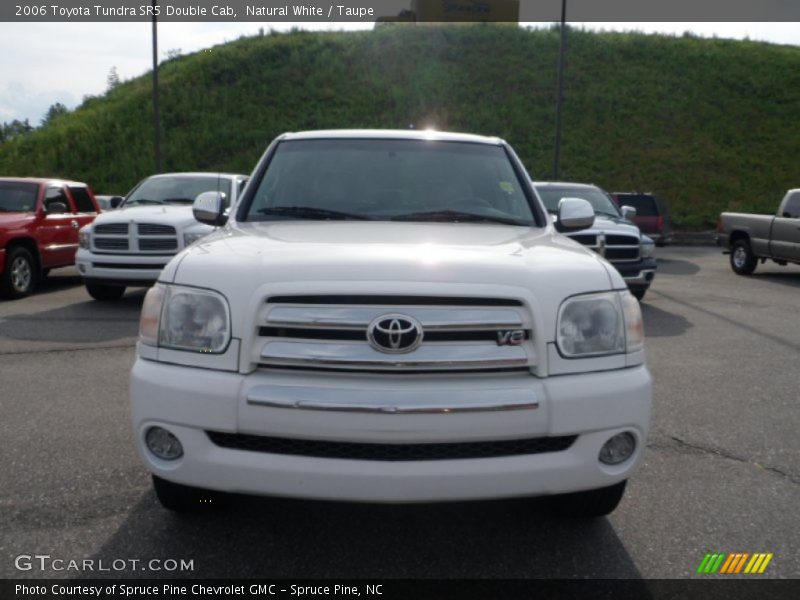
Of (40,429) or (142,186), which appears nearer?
(40,429)

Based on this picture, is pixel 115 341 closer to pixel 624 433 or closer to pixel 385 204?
pixel 385 204

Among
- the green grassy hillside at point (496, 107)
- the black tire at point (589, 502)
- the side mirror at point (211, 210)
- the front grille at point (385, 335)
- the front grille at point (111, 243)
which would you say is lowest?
the black tire at point (589, 502)

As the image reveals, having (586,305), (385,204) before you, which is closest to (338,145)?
(385,204)

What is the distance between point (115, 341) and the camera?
8.10 metres

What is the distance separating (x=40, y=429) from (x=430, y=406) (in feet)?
10.6

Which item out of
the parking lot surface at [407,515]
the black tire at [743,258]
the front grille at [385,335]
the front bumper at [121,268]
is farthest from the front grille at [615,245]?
the front grille at [385,335]

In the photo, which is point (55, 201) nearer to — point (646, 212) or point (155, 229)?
point (155, 229)

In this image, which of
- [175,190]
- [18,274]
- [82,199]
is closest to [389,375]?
[175,190]

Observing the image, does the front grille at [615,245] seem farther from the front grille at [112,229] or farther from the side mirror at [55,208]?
the side mirror at [55,208]

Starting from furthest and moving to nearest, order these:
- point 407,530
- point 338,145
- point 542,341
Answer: point 338,145
point 407,530
point 542,341

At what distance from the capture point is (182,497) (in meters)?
3.46

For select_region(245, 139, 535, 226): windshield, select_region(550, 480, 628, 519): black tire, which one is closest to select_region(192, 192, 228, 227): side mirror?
select_region(245, 139, 535, 226): windshield

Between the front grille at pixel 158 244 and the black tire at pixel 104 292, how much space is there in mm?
923

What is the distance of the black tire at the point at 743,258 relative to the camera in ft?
51.2
